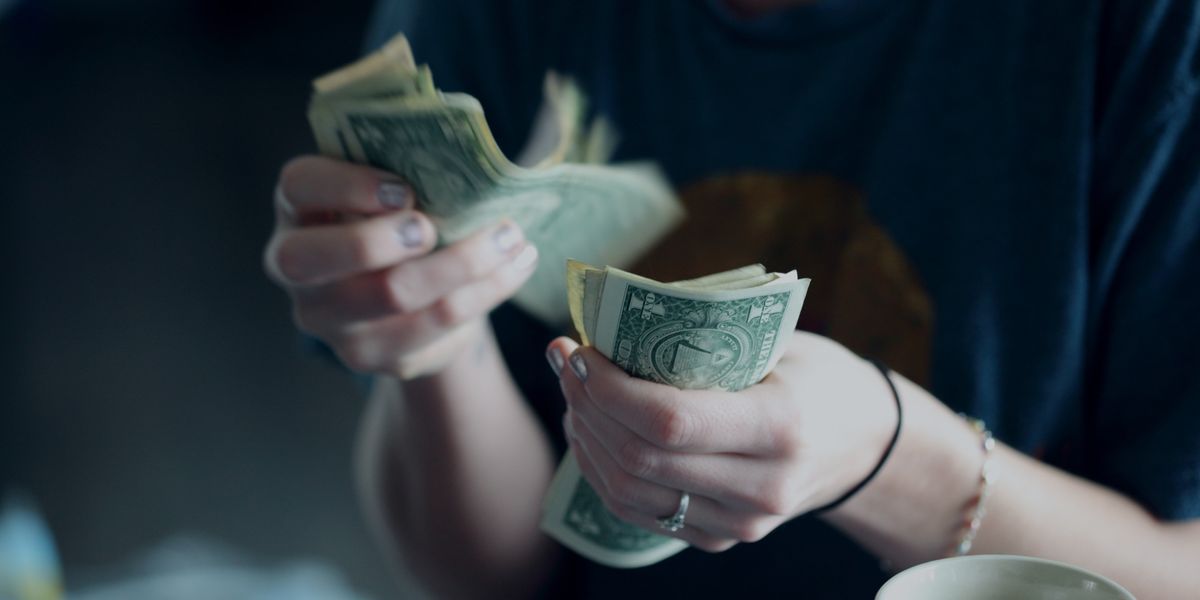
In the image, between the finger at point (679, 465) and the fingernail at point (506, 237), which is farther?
the fingernail at point (506, 237)

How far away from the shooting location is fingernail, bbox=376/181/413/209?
0.48 m

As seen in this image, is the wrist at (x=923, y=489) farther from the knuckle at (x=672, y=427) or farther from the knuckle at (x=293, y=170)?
the knuckle at (x=293, y=170)

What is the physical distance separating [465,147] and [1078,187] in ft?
1.19

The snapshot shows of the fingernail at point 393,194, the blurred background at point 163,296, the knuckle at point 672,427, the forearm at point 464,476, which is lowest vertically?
the blurred background at point 163,296

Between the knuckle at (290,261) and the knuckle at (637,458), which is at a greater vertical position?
the knuckle at (290,261)

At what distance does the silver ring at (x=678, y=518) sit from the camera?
42 centimetres

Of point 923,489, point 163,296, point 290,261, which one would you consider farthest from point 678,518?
Answer: point 163,296

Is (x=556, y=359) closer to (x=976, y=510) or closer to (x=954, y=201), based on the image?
(x=976, y=510)

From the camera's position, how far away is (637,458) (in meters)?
0.40

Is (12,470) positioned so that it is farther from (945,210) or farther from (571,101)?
(945,210)

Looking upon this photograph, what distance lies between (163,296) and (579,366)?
2.42 meters

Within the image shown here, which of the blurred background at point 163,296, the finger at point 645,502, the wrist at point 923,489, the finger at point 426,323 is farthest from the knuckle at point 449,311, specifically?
the blurred background at point 163,296

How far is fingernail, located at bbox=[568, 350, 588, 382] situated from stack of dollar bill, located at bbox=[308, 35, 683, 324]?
0.08 metres

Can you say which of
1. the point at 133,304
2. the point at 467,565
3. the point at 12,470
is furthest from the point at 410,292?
the point at 133,304
